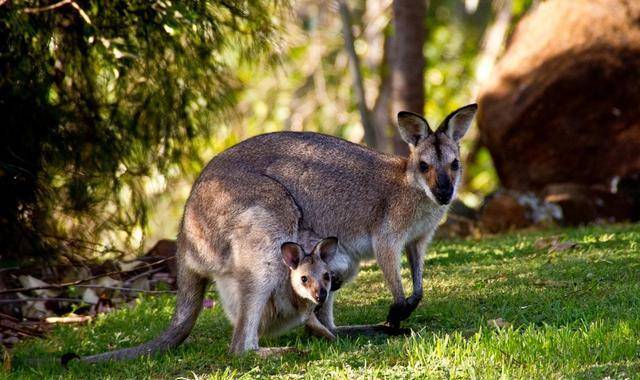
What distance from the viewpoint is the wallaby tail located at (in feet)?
20.3

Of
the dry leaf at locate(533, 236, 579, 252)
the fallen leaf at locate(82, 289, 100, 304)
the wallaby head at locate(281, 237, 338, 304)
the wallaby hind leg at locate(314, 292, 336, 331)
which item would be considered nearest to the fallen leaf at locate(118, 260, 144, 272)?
the fallen leaf at locate(82, 289, 100, 304)

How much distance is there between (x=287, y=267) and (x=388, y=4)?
1040 centimetres

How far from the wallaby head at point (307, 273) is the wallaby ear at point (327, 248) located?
10mm

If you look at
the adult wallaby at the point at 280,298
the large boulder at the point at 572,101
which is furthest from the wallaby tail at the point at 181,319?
the large boulder at the point at 572,101

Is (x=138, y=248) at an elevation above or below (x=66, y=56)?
below

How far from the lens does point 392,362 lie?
5289mm

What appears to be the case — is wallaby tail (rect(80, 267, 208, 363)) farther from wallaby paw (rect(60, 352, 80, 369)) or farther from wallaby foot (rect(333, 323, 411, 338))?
wallaby foot (rect(333, 323, 411, 338))

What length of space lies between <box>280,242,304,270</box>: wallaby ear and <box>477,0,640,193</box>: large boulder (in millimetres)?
6578

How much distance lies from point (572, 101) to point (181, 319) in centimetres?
722

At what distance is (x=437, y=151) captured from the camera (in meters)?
6.79

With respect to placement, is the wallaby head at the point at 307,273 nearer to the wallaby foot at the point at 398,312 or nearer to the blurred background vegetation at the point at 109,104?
the wallaby foot at the point at 398,312

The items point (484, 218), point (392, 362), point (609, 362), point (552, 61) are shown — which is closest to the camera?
point (609, 362)

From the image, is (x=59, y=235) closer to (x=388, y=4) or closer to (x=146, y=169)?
(x=146, y=169)

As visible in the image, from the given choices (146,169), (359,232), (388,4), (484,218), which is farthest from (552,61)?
(359,232)
